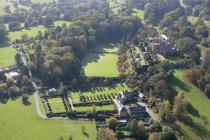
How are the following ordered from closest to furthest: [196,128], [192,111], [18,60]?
[196,128] → [192,111] → [18,60]

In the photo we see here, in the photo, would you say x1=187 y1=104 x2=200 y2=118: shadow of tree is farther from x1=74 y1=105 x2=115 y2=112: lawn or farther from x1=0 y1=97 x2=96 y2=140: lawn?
x1=0 y1=97 x2=96 y2=140: lawn

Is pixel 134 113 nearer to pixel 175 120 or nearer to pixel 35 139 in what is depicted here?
pixel 175 120

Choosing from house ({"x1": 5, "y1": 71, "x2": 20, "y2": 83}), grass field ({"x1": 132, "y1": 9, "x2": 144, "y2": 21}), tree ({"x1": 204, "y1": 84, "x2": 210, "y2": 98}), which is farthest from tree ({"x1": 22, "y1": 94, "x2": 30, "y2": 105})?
grass field ({"x1": 132, "y1": 9, "x2": 144, "y2": 21})

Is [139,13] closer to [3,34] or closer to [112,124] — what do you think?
[3,34]

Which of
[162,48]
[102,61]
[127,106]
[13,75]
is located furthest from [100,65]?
[127,106]

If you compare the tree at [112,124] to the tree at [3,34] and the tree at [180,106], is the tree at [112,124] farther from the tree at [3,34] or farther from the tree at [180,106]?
the tree at [3,34]

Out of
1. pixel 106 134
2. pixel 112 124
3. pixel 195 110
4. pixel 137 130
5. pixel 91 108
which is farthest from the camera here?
pixel 195 110

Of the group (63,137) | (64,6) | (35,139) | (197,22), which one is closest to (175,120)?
(63,137)
